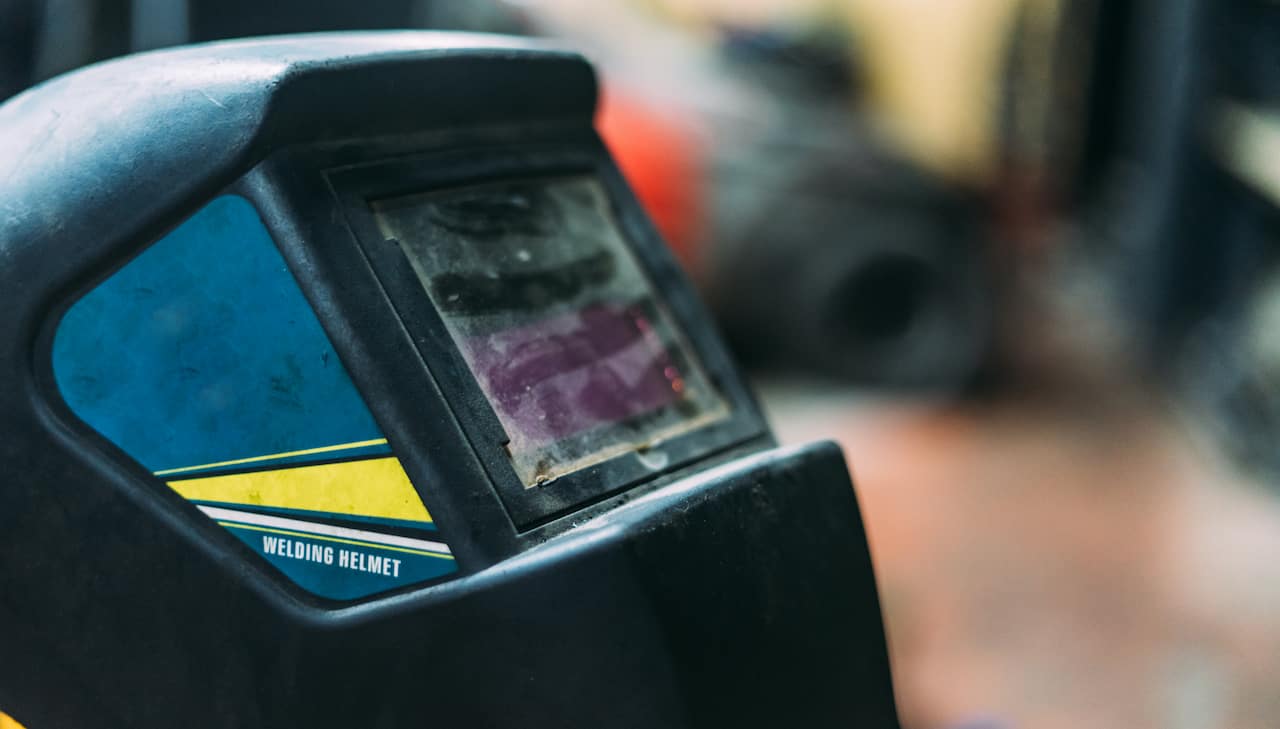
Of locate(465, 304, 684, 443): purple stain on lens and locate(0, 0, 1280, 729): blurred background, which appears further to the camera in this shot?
locate(0, 0, 1280, 729): blurred background

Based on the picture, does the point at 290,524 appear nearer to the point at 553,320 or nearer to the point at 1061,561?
the point at 553,320

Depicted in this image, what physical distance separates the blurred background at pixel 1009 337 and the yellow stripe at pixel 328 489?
56.9 inches

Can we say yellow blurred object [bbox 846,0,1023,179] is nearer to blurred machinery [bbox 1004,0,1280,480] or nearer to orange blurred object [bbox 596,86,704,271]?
blurred machinery [bbox 1004,0,1280,480]

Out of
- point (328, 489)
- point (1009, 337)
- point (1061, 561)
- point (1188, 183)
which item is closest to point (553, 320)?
point (328, 489)

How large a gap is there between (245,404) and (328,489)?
89 millimetres

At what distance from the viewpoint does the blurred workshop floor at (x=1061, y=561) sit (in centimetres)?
267

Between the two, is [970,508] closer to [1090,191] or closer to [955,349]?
[955,349]

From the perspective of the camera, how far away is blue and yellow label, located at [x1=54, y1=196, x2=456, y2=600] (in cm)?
96

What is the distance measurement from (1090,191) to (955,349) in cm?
207

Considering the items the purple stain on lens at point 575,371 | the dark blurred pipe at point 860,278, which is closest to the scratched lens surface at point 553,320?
the purple stain on lens at point 575,371

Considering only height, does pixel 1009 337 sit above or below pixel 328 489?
below

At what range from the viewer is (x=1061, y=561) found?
3.37 metres

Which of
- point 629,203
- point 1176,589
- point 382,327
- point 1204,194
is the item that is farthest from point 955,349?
point 382,327

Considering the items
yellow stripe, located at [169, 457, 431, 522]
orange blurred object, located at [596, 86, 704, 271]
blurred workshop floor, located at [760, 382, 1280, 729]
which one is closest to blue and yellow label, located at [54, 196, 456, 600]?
yellow stripe, located at [169, 457, 431, 522]
